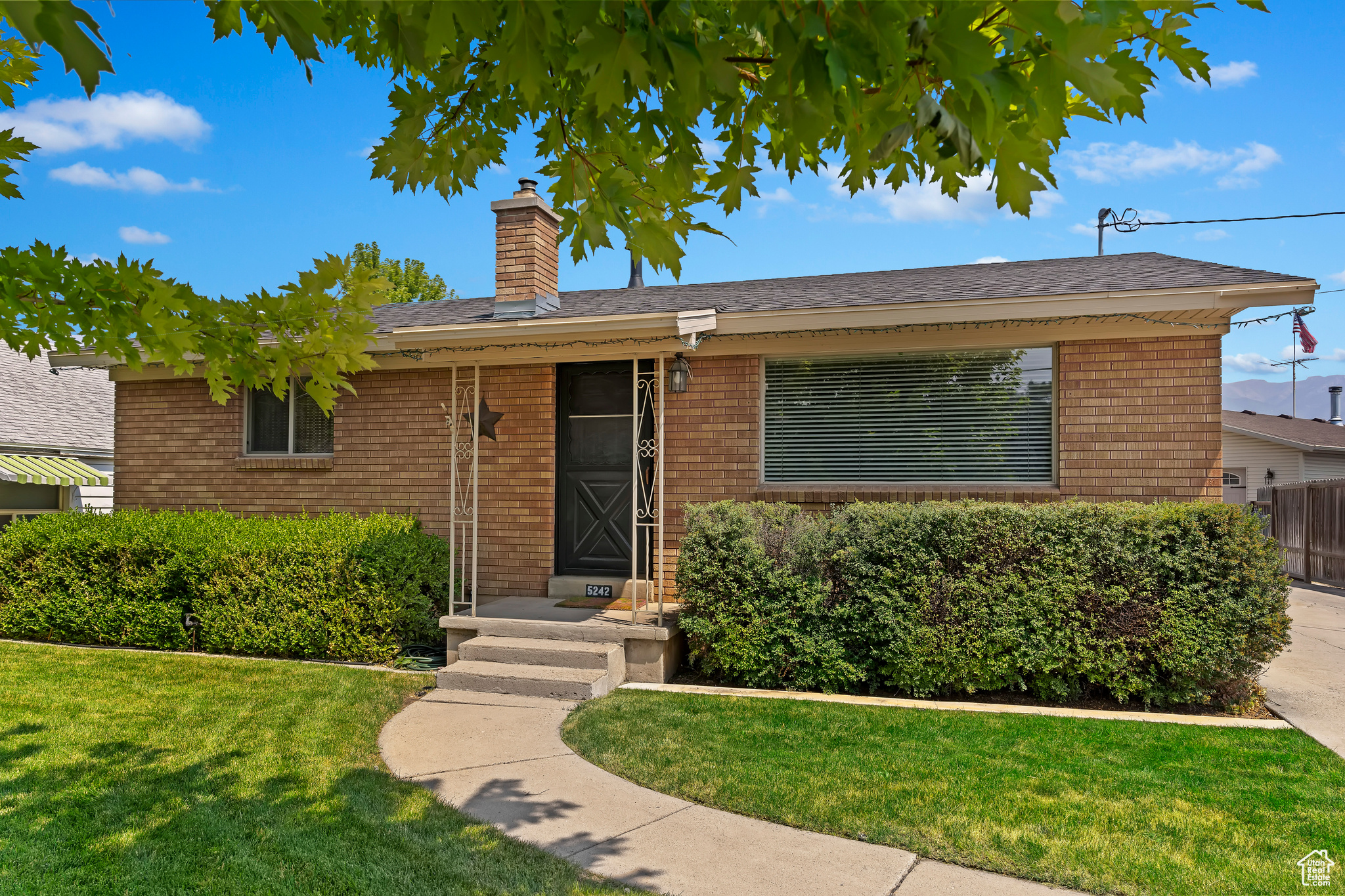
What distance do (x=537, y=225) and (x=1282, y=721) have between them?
335 inches

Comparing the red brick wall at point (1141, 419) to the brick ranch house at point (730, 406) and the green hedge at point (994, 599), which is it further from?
the green hedge at point (994, 599)

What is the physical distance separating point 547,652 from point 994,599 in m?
3.66

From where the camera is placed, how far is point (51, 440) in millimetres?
17406

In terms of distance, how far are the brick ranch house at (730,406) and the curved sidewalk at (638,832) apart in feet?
10.3

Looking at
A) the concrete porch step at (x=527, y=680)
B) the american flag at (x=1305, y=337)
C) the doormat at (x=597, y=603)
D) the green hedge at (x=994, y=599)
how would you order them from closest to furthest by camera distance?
the green hedge at (x=994, y=599)
the concrete porch step at (x=527, y=680)
the doormat at (x=597, y=603)
the american flag at (x=1305, y=337)

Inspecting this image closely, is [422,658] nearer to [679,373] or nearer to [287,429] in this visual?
[679,373]

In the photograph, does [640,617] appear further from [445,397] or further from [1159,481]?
[1159,481]

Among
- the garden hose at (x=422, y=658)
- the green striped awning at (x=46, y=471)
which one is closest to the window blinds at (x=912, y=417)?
the garden hose at (x=422, y=658)

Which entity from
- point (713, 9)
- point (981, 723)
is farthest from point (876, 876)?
point (713, 9)

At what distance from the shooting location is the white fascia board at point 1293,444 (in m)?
25.3

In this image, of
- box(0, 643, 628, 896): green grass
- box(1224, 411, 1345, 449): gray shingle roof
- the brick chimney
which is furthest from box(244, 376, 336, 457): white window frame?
box(1224, 411, 1345, 449): gray shingle roof

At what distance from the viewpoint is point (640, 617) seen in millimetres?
7613

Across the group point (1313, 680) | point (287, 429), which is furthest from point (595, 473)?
point (1313, 680)

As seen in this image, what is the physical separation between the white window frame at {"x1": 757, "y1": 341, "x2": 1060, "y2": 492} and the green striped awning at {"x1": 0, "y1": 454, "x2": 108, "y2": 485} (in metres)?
14.4
